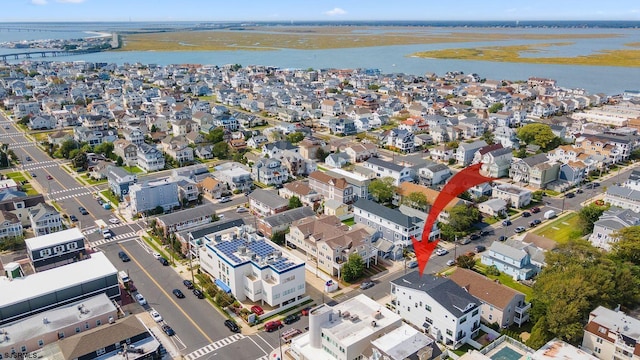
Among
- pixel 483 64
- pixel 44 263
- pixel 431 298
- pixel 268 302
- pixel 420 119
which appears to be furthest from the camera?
pixel 483 64

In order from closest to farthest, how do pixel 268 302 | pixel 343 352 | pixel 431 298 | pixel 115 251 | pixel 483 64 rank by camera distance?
1. pixel 343 352
2. pixel 431 298
3. pixel 268 302
4. pixel 115 251
5. pixel 483 64

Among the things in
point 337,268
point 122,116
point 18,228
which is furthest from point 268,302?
point 122,116

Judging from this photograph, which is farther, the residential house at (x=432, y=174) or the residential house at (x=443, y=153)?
the residential house at (x=443, y=153)

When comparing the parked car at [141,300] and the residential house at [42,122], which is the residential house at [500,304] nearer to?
the parked car at [141,300]

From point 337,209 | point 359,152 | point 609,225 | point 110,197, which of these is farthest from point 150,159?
point 609,225

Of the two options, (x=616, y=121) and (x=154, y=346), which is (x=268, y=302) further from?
(x=616, y=121)

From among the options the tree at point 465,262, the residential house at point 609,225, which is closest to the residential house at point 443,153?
the residential house at point 609,225

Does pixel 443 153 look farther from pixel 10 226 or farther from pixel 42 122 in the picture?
pixel 42 122

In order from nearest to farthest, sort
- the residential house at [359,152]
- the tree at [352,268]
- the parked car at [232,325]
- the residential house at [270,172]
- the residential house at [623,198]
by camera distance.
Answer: the parked car at [232,325]
the tree at [352,268]
the residential house at [623,198]
the residential house at [270,172]
the residential house at [359,152]
